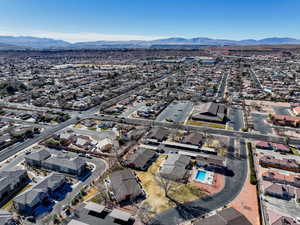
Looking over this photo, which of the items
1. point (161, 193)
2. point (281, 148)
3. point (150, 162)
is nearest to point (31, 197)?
point (161, 193)

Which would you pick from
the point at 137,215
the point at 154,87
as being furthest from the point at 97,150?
the point at 154,87

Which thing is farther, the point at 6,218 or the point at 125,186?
the point at 125,186

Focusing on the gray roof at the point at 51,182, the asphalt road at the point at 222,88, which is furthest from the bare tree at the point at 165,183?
the asphalt road at the point at 222,88

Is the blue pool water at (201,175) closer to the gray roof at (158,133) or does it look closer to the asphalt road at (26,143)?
the gray roof at (158,133)

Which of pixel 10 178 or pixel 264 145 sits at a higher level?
pixel 264 145

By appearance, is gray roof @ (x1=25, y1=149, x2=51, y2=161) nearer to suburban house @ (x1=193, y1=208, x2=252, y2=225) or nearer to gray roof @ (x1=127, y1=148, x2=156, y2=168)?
gray roof @ (x1=127, y1=148, x2=156, y2=168)

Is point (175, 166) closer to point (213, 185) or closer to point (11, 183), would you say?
point (213, 185)

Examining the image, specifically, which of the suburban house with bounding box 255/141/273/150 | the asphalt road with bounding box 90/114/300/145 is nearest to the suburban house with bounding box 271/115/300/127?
the asphalt road with bounding box 90/114/300/145
